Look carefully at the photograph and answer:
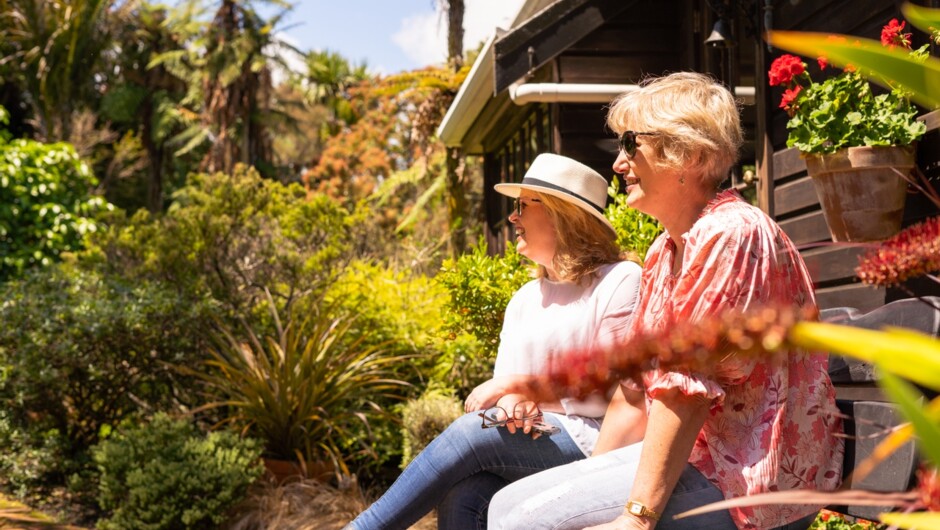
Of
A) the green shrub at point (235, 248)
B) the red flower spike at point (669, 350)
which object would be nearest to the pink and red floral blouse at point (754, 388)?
the red flower spike at point (669, 350)

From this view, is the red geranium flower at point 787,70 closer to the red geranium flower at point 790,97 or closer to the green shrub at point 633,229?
the red geranium flower at point 790,97

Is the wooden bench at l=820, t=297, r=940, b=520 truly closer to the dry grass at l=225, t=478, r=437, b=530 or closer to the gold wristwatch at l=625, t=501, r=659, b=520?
the gold wristwatch at l=625, t=501, r=659, b=520

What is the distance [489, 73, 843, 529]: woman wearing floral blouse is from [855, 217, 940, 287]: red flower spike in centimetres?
88

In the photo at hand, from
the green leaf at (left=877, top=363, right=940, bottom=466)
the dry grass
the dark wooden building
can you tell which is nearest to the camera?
the green leaf at (left=877, top=363, right=940, bottom=466)

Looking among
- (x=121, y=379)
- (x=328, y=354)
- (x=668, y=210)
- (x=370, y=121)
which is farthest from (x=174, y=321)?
(x=370, y=121)

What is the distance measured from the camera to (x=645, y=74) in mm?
6766

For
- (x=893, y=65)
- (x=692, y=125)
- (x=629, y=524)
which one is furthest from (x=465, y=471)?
(x=893, y=65)

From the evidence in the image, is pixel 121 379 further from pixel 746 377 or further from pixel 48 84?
pixel 48 84

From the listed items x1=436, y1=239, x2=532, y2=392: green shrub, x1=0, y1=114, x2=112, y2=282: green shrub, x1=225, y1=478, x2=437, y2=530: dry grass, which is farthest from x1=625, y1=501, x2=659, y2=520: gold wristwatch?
x1=0, y1=114, x2=112, y2=282: green shrub

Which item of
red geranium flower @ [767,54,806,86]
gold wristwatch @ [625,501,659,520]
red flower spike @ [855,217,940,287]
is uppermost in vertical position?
red geranium flower @ [767,54,806,86]

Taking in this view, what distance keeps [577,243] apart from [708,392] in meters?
1.29

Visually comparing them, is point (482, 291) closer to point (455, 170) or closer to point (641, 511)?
point (641, 511)

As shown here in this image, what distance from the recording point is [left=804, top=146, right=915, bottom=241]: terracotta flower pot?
324 centimetres

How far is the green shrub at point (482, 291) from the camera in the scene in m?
4.74
